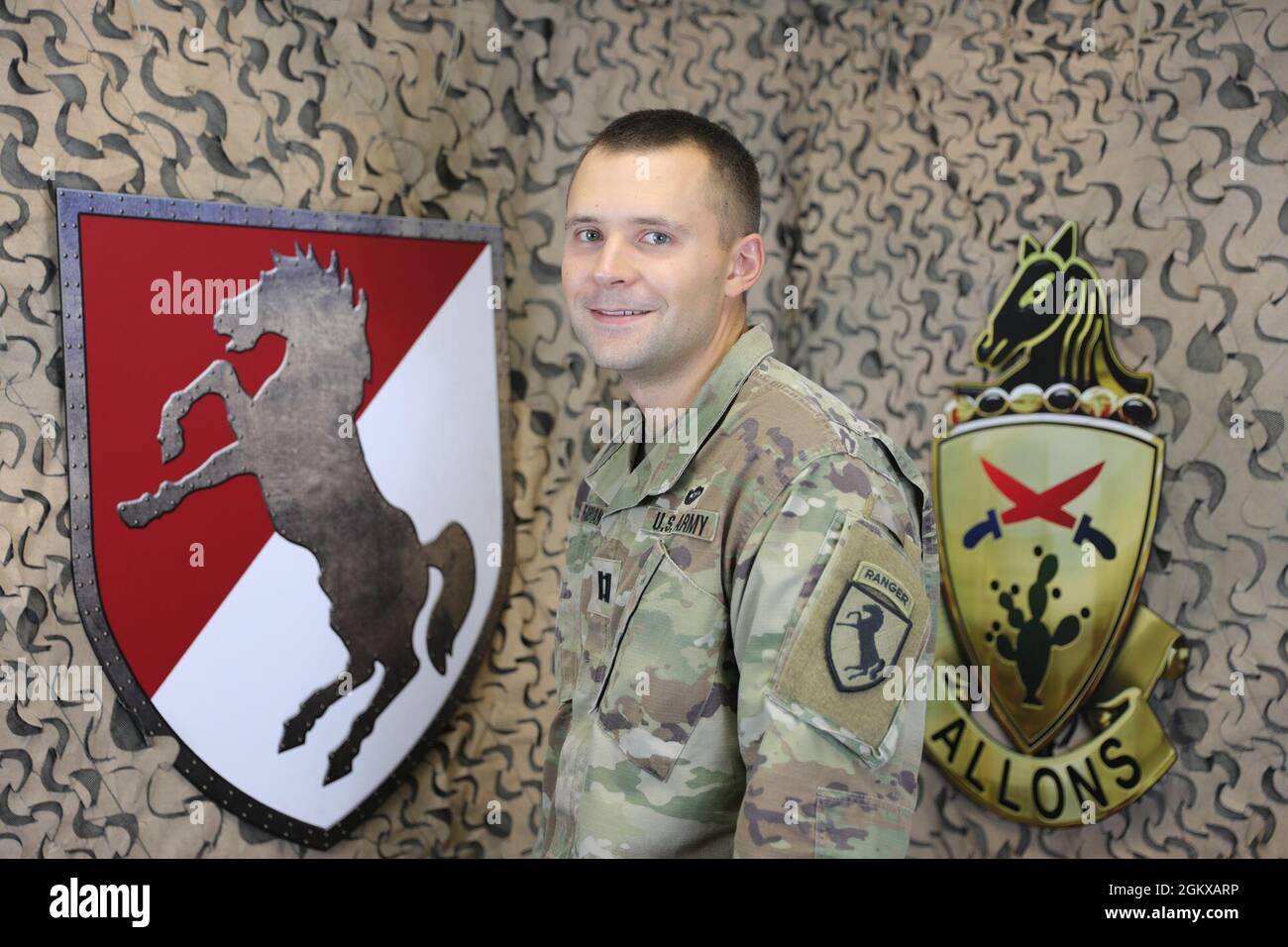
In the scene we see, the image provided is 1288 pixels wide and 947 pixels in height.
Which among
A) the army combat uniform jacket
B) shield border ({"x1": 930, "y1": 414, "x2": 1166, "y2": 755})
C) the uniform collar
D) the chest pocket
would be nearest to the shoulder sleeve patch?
the army combat uniform jacket

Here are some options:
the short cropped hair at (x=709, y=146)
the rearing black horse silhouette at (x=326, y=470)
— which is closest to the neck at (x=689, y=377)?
the short cropped hair at (x=709, y=146)

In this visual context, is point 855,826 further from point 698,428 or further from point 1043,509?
point 1043,509

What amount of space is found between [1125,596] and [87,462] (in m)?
1.90

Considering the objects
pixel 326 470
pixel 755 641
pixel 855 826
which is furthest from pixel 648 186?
pixel 326 470

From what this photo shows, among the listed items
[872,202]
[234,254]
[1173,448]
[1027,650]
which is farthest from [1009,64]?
[234,254]

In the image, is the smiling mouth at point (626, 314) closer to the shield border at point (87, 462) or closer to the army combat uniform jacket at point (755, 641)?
the army combat uniform jacket at point (755, 641)

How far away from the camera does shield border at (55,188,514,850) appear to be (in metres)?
1.96

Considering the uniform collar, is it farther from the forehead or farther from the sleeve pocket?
the sleeve pocket

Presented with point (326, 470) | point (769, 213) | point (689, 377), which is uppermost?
point (769, 213)

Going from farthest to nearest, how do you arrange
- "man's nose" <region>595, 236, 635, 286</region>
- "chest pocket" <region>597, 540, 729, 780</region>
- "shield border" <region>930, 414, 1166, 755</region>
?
"shield border" <region>930, 414, 1166, 755</region> → "man's nose" <region>595, 236, 635, 286</region> → "chest pocket" <region>597, 540, 729, 780</region>

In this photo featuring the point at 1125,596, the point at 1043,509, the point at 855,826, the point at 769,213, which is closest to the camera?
the point at 855,826

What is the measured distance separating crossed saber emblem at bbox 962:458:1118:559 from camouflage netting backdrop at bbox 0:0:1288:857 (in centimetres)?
12

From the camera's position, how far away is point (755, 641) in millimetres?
1249

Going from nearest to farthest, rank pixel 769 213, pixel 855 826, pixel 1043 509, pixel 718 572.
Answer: pixel 855 826
pixel 718 572
pixel 1043 509
pixel 769 213
